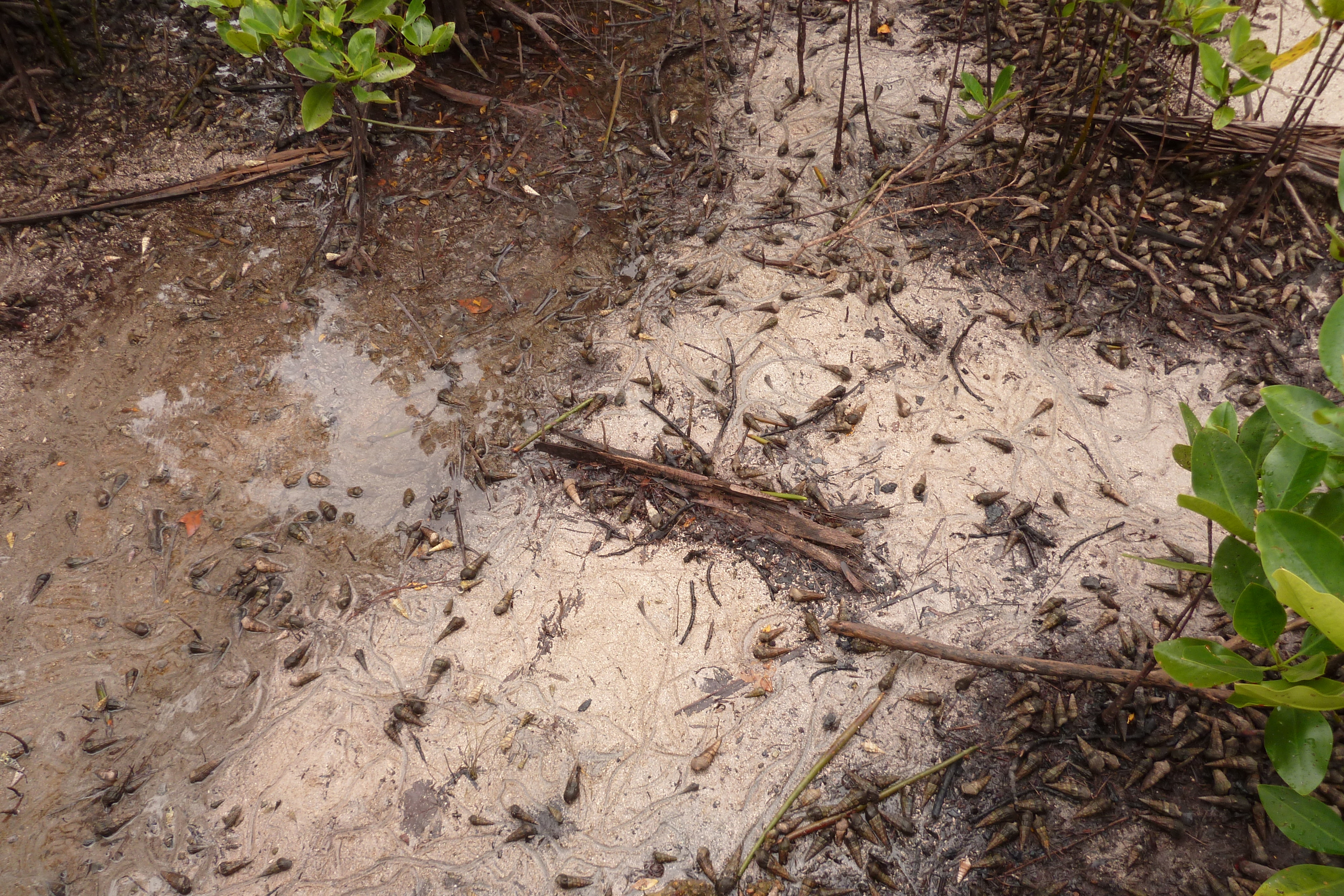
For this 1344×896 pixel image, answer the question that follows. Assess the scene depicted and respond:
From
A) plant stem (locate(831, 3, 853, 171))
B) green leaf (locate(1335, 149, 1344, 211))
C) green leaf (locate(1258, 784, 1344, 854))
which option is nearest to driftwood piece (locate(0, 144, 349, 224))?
plant stem (locate(831, 3, 853, 171))

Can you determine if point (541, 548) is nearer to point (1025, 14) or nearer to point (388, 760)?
point (388, 760)

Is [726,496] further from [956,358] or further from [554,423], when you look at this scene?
[956,358]

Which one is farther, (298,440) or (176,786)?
(298,440)

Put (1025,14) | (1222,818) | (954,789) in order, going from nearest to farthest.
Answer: (1222,818) < (954,789) < (1025,14)

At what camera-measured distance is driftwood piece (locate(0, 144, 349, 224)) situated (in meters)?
4.67

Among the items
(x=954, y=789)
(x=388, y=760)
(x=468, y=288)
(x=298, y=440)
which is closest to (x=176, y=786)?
(x=388, y=760)

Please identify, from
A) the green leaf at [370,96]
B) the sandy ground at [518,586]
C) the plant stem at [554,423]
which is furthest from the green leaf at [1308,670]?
the green leaf at [370,96]

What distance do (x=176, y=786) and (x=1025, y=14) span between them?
6438mm

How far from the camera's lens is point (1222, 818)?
8.82 ft

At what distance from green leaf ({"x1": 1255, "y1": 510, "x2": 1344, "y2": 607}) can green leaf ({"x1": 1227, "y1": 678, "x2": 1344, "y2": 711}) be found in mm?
223

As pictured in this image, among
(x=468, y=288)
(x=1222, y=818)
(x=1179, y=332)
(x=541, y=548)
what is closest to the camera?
(x=1222, y=818)

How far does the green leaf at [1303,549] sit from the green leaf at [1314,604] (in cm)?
14

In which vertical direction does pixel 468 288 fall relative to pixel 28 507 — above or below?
above

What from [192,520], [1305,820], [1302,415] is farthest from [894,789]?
[192,520]
